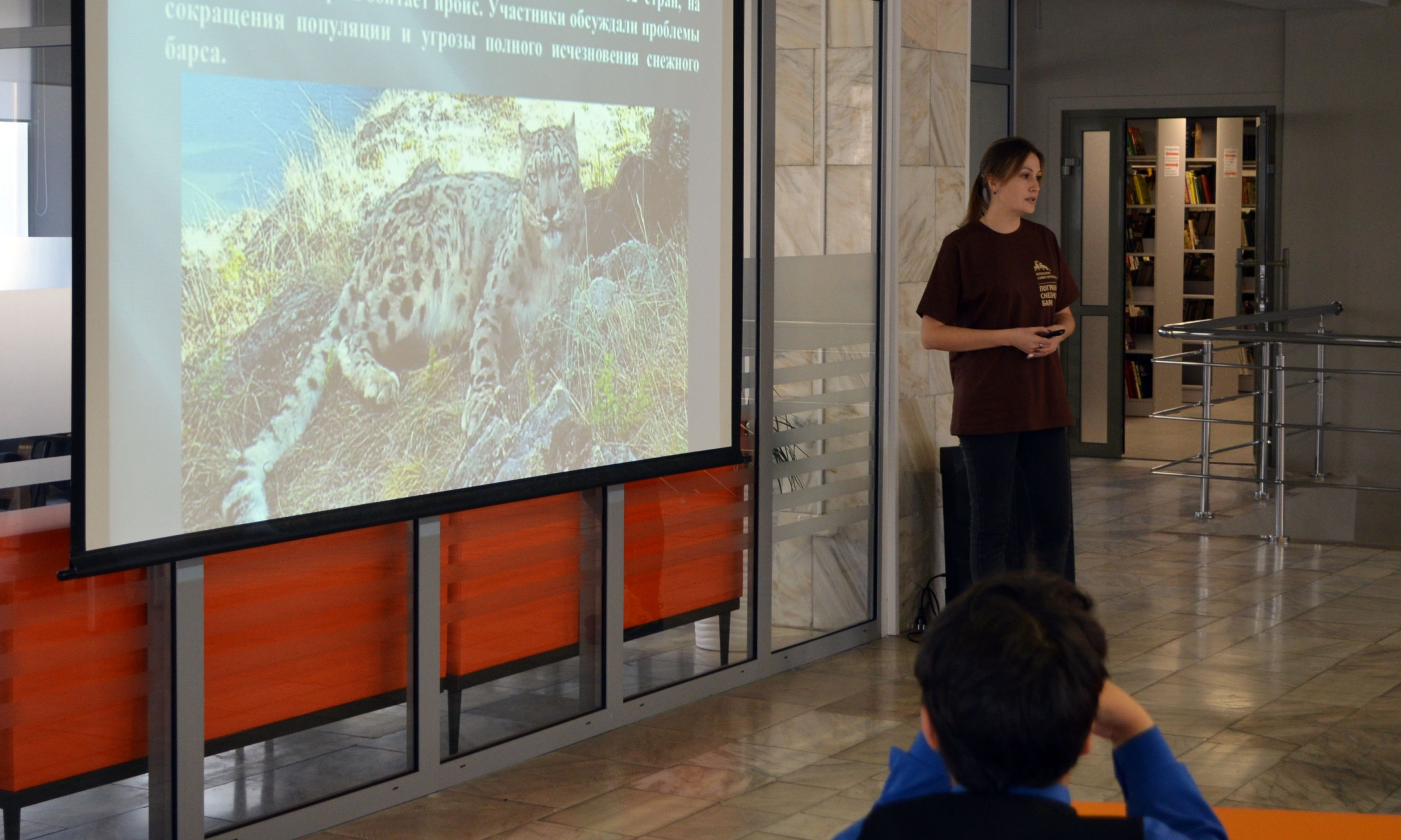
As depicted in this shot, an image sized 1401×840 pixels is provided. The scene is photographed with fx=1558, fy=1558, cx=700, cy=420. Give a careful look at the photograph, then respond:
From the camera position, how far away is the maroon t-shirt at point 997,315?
4.61 m

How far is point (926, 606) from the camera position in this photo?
18.1ft

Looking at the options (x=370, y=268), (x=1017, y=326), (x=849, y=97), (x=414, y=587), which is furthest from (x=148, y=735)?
(x=849, y=97)

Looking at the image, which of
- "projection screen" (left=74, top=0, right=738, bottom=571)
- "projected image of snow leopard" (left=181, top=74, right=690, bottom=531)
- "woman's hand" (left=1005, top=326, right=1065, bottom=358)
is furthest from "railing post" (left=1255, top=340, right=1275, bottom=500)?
"projected image of snow leopard" (left=181, top=74, right=690, bottom=531)

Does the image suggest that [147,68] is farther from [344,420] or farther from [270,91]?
[344,420]

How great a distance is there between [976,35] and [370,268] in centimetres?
424

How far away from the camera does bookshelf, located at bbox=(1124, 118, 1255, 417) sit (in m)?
12.0

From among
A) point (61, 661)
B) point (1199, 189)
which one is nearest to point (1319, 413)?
point (1199, 189)

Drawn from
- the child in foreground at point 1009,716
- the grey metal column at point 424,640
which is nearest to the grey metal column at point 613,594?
the grey metal column at point 424,640

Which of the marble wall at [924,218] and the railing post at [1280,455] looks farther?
the railing post at [1280,455]

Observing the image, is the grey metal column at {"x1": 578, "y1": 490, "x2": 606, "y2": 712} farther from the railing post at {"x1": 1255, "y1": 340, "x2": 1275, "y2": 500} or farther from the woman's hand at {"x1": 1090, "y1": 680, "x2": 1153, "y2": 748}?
the railing post at {"x1": 1255, "y1": 340, "x2": 1275, "y2": 500}

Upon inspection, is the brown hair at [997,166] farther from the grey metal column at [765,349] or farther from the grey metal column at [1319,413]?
the grey metal column at [1319,413]

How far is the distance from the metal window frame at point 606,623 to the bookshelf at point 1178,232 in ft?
22.8

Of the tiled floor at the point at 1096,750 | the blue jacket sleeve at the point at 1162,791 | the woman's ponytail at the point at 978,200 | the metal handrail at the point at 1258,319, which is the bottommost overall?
the tiled floor at the point at 1096,750

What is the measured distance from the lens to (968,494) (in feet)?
17.6
